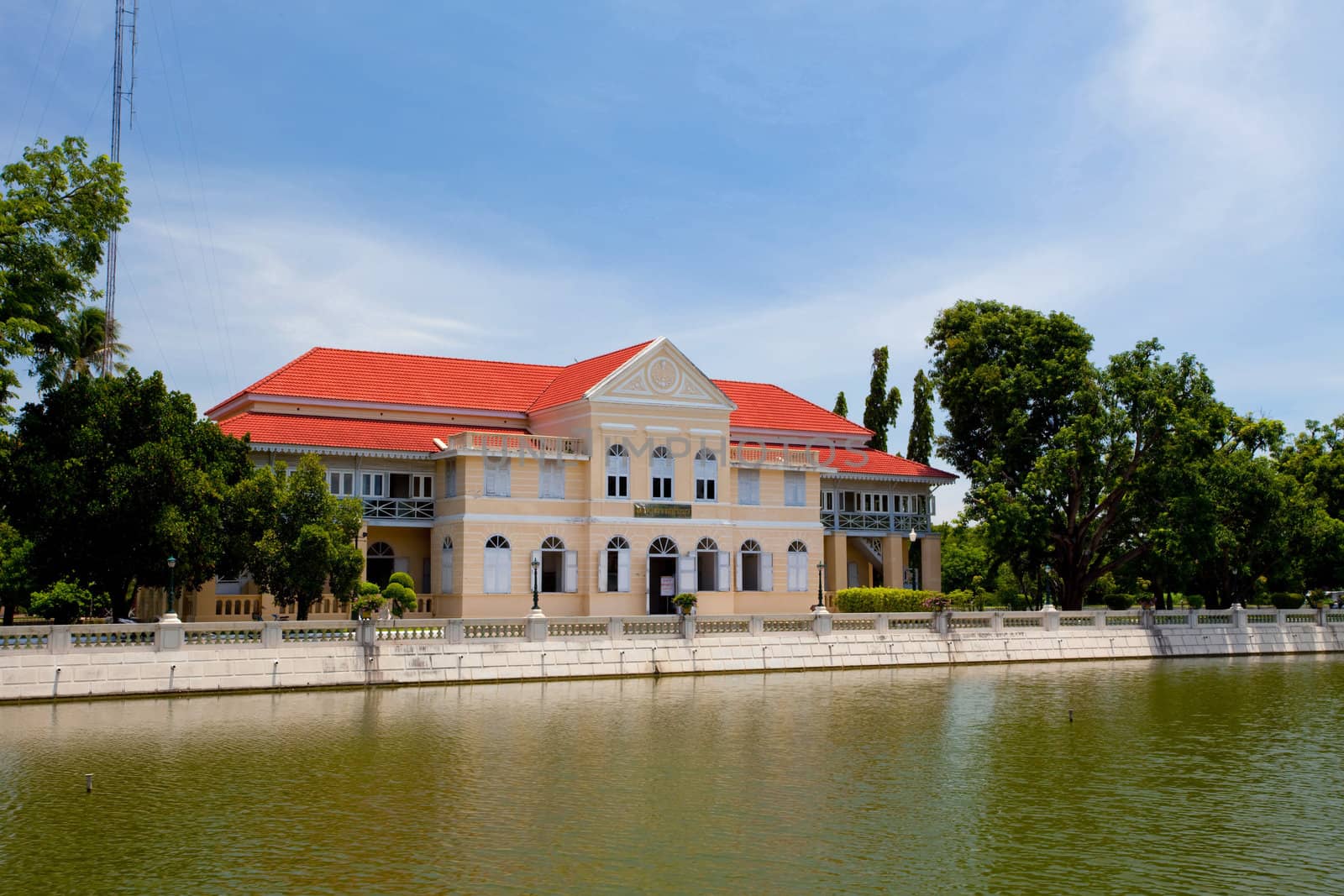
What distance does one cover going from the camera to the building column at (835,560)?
49250mm

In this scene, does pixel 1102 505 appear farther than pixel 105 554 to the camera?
Yes

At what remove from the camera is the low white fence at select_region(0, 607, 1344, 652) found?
27.7 meters

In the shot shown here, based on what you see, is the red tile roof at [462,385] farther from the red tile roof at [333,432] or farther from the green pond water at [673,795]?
the green pond water at [673,795]

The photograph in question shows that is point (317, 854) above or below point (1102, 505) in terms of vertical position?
below

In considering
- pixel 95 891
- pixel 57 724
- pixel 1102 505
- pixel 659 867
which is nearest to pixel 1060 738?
pixel 659 867

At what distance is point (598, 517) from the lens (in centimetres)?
4188

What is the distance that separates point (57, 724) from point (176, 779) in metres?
6.81

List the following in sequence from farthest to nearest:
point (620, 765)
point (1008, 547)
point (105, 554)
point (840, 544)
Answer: point (840, 544) → point (1008, 547) → point (105, 554) → point (620, 765)

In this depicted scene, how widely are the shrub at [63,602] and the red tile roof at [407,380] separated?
1197 cm

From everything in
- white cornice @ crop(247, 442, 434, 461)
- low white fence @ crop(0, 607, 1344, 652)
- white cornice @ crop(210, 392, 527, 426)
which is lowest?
low white fence @ crop(0, 607, 1344, 652)

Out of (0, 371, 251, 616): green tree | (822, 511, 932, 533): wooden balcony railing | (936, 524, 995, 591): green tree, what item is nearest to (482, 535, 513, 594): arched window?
(0, 371, 251, 616): green tree

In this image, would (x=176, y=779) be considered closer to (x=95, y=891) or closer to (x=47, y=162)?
(x=95, y=891)

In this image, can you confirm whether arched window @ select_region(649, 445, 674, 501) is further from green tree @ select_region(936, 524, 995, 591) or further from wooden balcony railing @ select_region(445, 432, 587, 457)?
green tree @ select_region(936, 524, 995, 591)

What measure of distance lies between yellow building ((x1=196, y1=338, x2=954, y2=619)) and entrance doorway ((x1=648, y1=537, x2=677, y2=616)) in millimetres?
70
